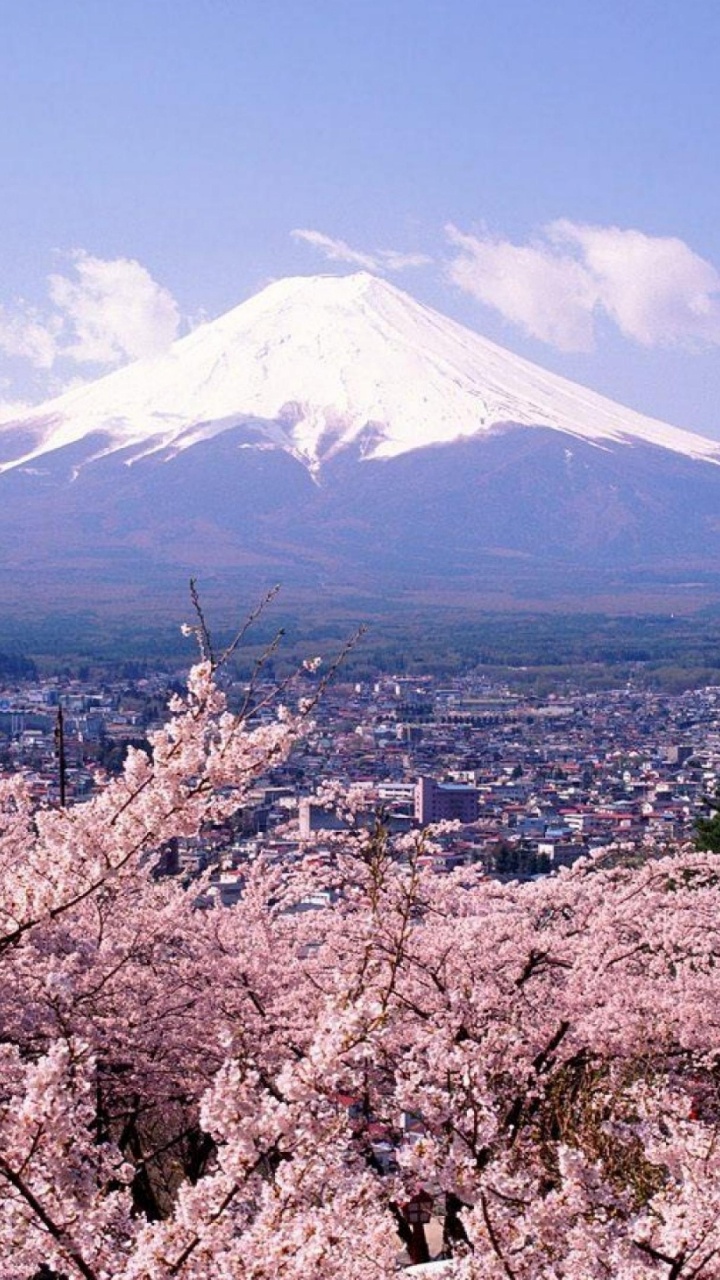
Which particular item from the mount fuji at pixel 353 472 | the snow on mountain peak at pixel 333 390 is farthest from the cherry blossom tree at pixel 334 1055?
the snow on mountain peak at pixel 333 390

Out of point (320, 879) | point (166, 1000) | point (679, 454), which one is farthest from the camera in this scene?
point (679, 454)

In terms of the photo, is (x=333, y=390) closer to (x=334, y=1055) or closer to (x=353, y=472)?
(x=353, y=472)

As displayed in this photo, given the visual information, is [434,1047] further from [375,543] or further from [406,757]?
[375,543]

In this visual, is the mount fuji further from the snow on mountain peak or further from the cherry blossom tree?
the cherry blossom tree

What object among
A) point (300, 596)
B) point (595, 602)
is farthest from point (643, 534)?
point (300, 596)

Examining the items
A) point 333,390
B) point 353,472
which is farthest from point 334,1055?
point 333,390
